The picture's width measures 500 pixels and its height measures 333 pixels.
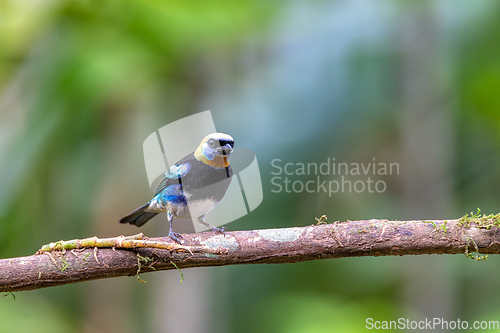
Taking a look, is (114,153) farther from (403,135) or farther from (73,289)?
(403,135)

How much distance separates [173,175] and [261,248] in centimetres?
108

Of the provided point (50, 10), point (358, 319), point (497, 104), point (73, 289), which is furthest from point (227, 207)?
point (73, 289)

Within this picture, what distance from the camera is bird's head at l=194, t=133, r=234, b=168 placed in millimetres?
3420

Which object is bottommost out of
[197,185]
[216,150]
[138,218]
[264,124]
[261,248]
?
[261,248]

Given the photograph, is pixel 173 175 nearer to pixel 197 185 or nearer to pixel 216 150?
pixel 197 185

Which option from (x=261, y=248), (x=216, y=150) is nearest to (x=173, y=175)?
(x=216, y=150)

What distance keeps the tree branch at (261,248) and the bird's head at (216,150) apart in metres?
0.74

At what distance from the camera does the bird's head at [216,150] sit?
3420 mm

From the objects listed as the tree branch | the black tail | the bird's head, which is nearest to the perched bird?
the bird's head

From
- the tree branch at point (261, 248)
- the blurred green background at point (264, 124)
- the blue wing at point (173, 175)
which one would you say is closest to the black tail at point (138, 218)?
the blue wing at point (173, 175)

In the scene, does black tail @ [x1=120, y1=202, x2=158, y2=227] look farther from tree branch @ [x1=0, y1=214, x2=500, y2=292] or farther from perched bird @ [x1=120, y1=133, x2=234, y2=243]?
tree branch @ [x1=0, y1=214, x2=500, y2=292]

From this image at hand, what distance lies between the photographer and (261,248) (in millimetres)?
2852

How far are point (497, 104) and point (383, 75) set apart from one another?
1524 millimetres

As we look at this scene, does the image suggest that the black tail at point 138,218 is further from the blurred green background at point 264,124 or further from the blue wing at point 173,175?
the blurred green background at point 264,124
